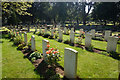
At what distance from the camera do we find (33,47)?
21.7 ft

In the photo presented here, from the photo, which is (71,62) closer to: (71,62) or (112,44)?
(71,62)

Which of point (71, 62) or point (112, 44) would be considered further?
point (112, 44)

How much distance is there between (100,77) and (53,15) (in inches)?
1675

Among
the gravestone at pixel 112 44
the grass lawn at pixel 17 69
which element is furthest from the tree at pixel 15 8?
the gravestone at pixel 112 44

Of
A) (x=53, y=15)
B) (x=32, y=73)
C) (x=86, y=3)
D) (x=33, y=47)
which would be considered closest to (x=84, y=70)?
(x=32, y=73)

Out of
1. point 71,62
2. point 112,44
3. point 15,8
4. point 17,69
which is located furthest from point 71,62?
point 15,8

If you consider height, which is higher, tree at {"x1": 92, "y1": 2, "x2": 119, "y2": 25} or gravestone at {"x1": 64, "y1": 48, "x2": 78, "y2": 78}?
tree at {"x1": 92, "y1": 2, "x2": 119, "y2": 25}

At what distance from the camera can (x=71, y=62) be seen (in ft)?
11.3

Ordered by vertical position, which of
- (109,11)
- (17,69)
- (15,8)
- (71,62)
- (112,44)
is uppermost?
(109,11)

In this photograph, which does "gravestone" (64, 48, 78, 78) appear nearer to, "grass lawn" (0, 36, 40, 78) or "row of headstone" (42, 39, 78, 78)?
"row of headstone" (42, 39, 78, 78)

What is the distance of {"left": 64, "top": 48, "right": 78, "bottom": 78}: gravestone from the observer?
3271 millimetres

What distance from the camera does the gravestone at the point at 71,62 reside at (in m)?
3.27

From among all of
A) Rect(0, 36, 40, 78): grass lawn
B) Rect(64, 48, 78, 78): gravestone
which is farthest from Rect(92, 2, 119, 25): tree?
Rect(0, 36, 40, 78): grass lawn

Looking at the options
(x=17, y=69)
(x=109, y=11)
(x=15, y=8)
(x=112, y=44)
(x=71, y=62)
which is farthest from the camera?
(x=109, y=11)
